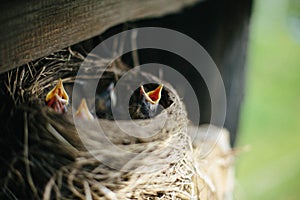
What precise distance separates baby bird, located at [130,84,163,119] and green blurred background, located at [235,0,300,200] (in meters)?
1.35

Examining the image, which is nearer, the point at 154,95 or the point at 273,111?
the point at 154,95

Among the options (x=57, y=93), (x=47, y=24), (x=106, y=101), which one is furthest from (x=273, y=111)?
(x=47, y=24)

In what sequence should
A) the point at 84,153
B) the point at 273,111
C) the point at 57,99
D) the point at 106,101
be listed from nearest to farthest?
1. the point at 84,153
2. the point at 57,99
3. the point at 106,101
4. the point at 273,111

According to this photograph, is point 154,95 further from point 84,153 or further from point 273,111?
point 273,111

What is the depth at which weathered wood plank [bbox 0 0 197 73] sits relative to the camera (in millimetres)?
863

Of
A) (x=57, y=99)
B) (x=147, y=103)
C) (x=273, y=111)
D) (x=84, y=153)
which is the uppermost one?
(x=273, y=111)

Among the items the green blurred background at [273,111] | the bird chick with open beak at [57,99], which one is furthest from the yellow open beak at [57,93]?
the green blurred background at [273,111]

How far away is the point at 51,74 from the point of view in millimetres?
1236

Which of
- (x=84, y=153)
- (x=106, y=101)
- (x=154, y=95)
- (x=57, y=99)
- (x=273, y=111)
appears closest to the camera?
(x=84, y=153)

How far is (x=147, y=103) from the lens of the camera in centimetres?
124

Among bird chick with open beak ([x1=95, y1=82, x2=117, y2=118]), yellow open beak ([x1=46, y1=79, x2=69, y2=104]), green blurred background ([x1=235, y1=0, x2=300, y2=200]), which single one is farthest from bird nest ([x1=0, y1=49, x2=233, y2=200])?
green blurred background ([x1=235, y1=0, x2=300, y2=200])

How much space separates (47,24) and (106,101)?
0.47m

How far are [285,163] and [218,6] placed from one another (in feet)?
6.44

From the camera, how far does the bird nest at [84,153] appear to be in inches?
33.1
